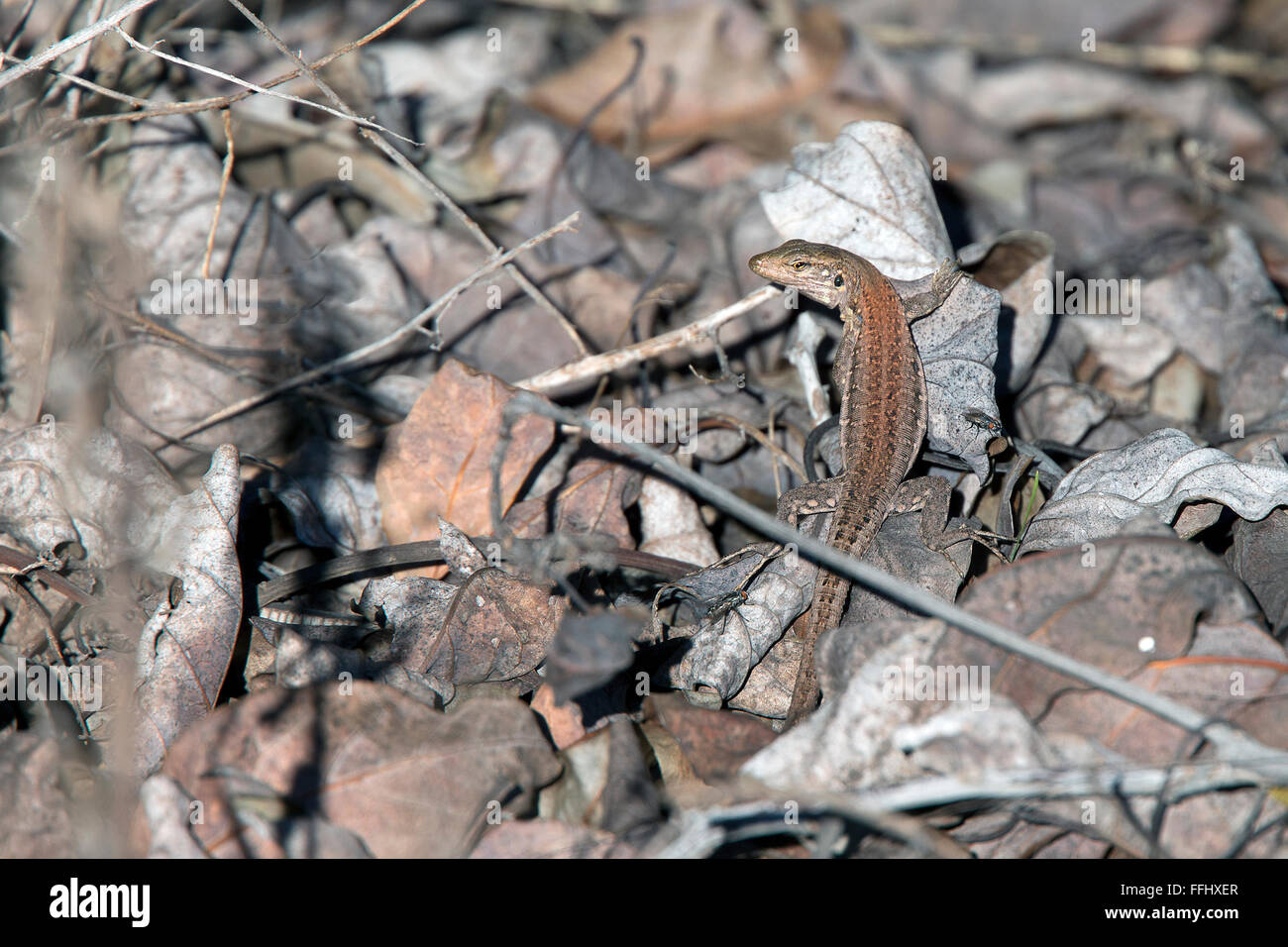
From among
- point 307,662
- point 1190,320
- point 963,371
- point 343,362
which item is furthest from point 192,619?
point 1190,320

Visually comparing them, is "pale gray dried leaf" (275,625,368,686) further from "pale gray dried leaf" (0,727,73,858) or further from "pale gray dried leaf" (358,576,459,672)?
"pale gray dried leaf" (0,727,73,858)

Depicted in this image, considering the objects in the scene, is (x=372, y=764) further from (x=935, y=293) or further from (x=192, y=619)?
(x=935, y=293)

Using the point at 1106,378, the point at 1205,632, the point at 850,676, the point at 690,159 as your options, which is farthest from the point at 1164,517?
the point at 690,159

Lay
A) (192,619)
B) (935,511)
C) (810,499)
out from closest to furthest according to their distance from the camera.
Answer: (192,619), (935,511), (810,499)

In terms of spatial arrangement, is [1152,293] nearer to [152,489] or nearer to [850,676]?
[850,676]

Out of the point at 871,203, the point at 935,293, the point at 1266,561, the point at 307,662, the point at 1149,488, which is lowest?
the point at 307,662

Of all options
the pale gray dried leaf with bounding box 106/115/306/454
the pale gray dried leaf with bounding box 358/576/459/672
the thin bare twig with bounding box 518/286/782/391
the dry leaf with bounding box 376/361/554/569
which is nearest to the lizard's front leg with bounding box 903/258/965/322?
the thin bare twig with bounding box 518/286/782/391
